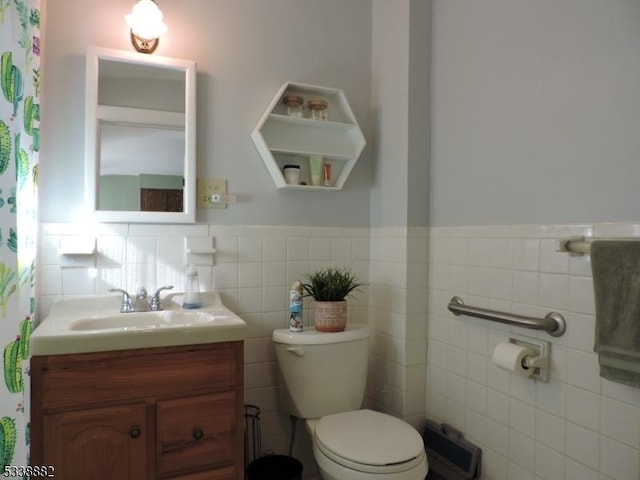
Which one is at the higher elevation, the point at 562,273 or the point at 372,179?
the point at 372,179

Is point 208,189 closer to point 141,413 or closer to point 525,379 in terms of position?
point 141,413

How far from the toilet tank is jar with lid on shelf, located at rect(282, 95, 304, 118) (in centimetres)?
101

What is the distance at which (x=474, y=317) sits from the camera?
1.64 metres

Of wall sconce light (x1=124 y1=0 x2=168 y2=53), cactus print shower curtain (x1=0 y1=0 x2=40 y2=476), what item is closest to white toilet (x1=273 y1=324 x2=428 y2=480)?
cactus print shower curtain (x1=0 y1=0 x2=40 y2=476)

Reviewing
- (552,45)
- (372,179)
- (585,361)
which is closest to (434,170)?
(372,179)

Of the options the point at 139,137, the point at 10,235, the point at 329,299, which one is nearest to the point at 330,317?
the point at 329,299

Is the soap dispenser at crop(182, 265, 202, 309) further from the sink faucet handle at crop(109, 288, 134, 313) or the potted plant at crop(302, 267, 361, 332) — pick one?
the potted plant at crop(302, 267, 361, 332)

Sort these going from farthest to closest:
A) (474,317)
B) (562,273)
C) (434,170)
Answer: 1. (434,170)
2. (474,317)
3. (562,273)

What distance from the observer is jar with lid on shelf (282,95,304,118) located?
1.93 meters

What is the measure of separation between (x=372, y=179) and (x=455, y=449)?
4.23ft

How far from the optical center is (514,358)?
140 centimetres

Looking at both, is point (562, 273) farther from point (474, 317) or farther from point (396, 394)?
point (396, 394)

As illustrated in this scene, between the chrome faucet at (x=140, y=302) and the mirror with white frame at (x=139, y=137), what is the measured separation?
0.94 ft

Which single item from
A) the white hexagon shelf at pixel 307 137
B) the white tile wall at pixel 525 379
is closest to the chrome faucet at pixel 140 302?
the white hexagon shelf at pixel 307 137
